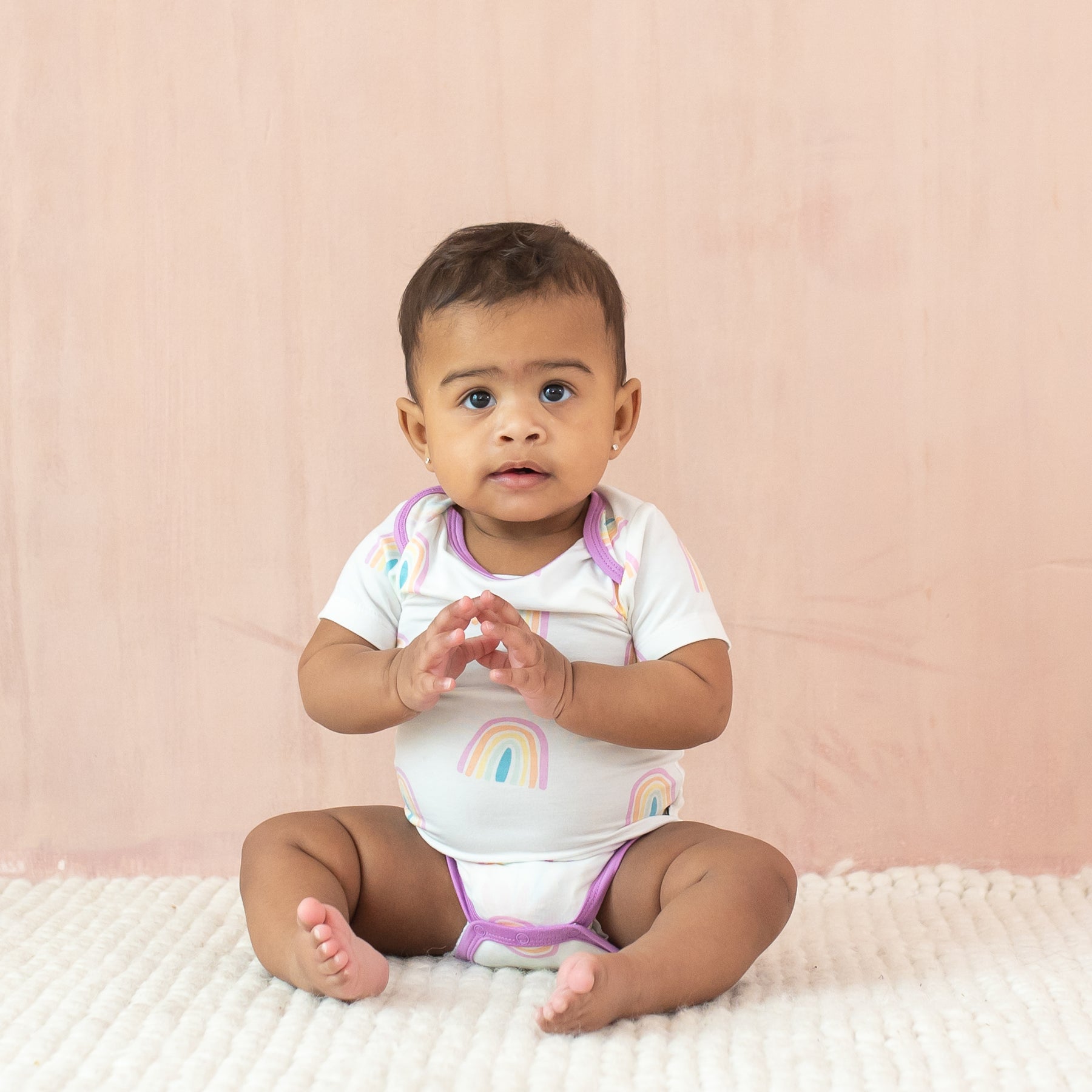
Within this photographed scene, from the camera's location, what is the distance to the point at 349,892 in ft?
2.91

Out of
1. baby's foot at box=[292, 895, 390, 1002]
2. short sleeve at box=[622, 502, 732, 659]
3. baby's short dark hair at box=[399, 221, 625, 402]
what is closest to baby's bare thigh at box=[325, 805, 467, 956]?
baby's foot at box=[292, 895, 390, 1002]

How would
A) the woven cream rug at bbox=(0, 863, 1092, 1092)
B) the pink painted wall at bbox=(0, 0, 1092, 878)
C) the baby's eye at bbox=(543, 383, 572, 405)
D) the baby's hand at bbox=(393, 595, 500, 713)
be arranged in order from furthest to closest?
the pink painted wall at bbox=(0, 0, 1092, 878) < the baby's eye at bbox=(543, 383, 572, 405) < the baby's hand at bbox=(393, 595, 500, 713) < the woven cream rug at bbox=(0, 863, 1092, 1092)

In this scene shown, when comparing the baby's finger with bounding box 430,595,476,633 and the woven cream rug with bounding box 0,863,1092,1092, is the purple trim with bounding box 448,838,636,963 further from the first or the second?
the baby's finger with bounding box 430,595,476,633

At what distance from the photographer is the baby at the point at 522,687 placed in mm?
846

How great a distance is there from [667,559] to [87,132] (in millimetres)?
717

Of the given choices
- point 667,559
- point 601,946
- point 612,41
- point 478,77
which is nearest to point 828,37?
point 612,41

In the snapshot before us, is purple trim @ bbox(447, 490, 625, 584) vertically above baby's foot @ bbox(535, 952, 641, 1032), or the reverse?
purple trim @ bbox(447, 490, 625, 584)

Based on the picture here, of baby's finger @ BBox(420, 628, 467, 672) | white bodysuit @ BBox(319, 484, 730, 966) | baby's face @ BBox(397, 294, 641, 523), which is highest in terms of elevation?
baby's face @ BBox(397, 294, 641, 523)

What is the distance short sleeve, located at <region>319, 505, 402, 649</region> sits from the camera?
0.94m

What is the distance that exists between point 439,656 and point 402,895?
0.21 meters

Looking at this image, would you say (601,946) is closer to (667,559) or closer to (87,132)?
(667,559)

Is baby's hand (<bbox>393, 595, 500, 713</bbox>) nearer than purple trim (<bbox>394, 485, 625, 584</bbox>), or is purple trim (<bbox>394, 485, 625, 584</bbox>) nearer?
baby's hand (<bbox>393, 595, 500, 713</bbox>)

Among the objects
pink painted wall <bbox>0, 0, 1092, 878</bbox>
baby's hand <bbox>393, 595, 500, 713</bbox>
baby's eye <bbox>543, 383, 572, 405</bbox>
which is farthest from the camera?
pink painted wall <bbox>0, 0, 1092, 878</bbox>

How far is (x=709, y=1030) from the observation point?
0.75m
